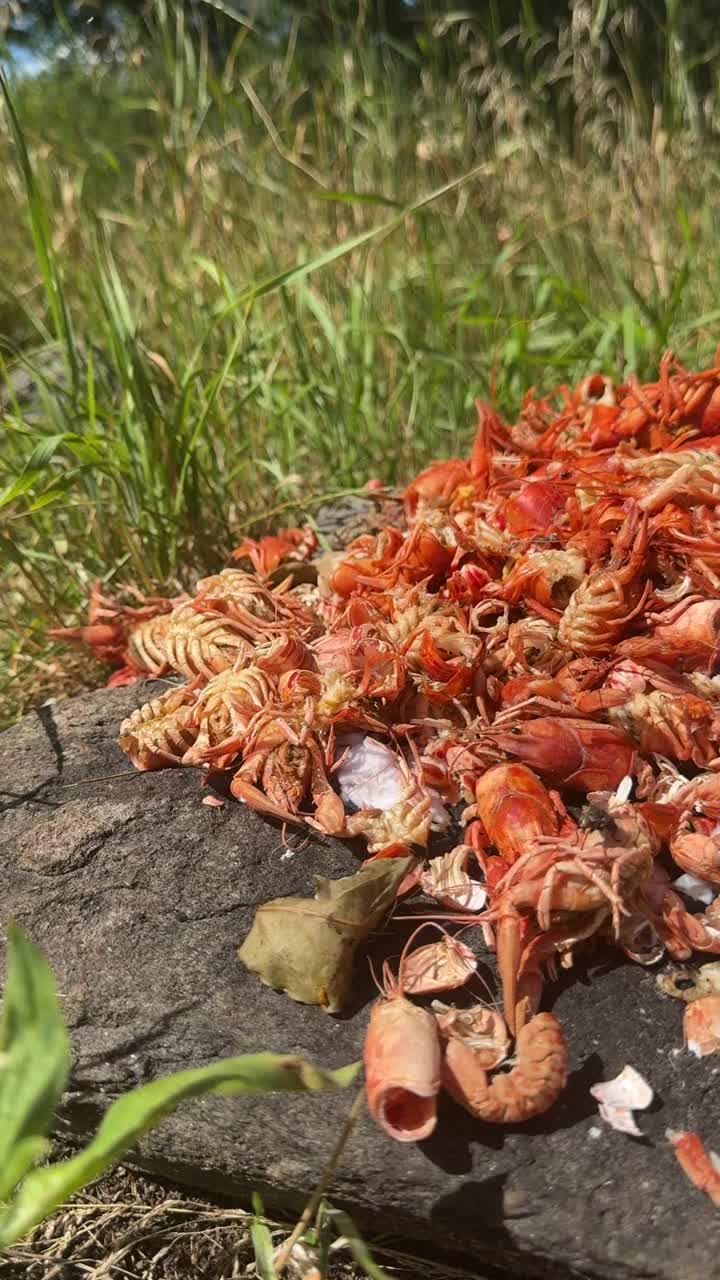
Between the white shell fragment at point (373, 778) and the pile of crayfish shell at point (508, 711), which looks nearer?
the pile of crayfish shell at point (508, 711)

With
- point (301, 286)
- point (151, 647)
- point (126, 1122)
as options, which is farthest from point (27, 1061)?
point (301, 286)

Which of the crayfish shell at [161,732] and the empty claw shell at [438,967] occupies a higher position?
the crayfish shell at [161,732]

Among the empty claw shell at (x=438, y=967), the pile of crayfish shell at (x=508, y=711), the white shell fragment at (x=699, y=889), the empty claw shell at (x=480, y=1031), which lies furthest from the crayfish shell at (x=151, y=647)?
the white shell fragment at (x=699, y=889)

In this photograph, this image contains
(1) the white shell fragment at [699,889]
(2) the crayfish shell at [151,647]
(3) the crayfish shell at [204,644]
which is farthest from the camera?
(2) the crayfish shell at [151,647]

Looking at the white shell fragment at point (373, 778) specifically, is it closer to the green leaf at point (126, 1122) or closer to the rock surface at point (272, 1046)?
the rock surface at point (272, 1046)

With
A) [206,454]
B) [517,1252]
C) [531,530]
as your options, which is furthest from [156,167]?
[517,1252]

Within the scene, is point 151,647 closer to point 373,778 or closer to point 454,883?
point 373,778
